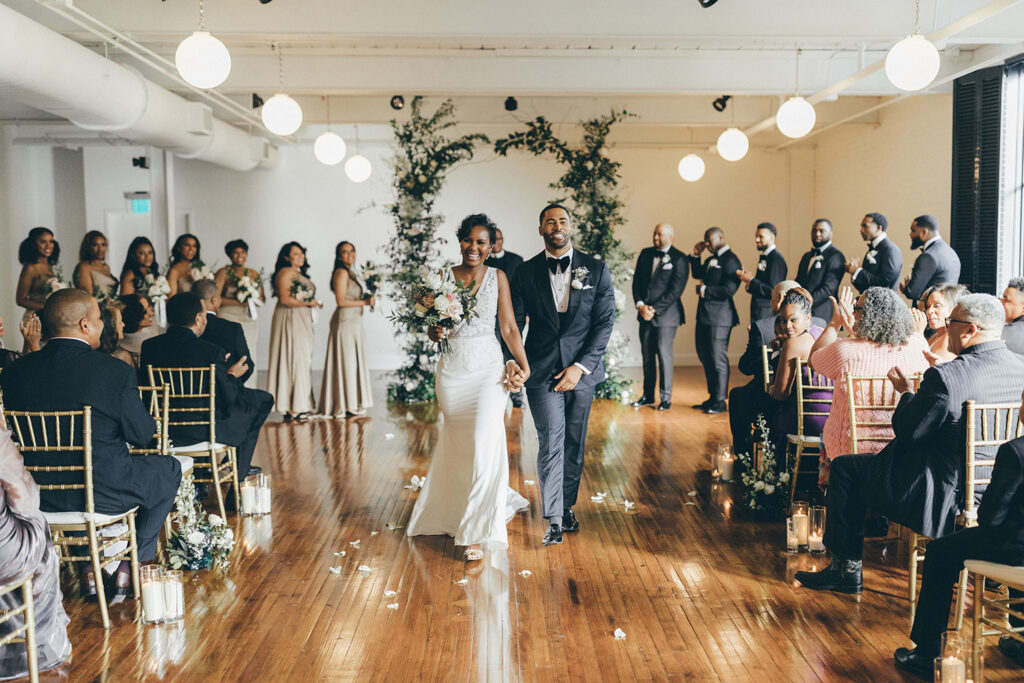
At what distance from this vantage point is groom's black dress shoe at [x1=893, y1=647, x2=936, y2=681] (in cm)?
326

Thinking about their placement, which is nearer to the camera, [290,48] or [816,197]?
[290,48]

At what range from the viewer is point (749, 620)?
383 centimetres

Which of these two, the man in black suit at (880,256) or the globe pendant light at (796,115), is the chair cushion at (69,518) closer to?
the globe pendant light at (796,115)

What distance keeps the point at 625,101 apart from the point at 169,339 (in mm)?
8022

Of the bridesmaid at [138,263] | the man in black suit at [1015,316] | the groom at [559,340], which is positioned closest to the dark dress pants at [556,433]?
the groom at [559,340]

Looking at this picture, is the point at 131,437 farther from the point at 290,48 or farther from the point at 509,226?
the point at 509,226

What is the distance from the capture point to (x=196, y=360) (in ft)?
17.7

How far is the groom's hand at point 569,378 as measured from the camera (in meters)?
4.79

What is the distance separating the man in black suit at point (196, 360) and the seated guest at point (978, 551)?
3.90m

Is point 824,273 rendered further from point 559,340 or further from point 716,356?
point 559,340

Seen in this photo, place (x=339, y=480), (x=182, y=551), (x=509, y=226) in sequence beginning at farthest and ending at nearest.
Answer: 1. (x=509, y=226)
2. (x=339, y=480)
3. (x=182, y=551)

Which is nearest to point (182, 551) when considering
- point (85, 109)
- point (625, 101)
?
point (85, 109)

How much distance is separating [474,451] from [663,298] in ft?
16.9

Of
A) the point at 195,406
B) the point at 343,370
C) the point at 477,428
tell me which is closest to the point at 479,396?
the point at 477,428
